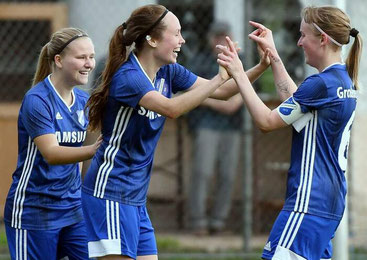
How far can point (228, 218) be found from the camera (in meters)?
8.42

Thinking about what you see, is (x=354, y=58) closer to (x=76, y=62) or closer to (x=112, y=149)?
(x=112, y=149)

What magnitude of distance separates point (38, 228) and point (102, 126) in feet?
2.30

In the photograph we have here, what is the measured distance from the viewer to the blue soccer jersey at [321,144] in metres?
4.56

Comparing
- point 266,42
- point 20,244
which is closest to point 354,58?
point 266,42

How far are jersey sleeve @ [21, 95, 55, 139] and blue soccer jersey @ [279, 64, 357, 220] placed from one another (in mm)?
1291

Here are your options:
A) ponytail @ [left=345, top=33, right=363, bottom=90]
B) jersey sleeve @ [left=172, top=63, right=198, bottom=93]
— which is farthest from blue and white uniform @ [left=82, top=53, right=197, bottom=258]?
ponytail @ [left=345, top=33, right=363, bottom=90]

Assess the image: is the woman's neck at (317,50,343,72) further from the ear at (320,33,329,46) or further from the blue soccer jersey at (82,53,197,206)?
the blue soccer jersey at (82,53,197,206)

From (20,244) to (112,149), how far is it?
808mm

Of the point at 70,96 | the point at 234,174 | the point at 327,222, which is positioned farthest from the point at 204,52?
the point at 327,222

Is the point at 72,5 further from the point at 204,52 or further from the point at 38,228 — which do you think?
the point at 38,228

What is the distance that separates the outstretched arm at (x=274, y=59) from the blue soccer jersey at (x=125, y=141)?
0.59 metres

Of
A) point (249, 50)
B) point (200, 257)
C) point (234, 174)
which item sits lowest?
point (200, 257)

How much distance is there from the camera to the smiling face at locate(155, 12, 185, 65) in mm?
4859

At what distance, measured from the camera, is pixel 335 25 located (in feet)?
15.2
